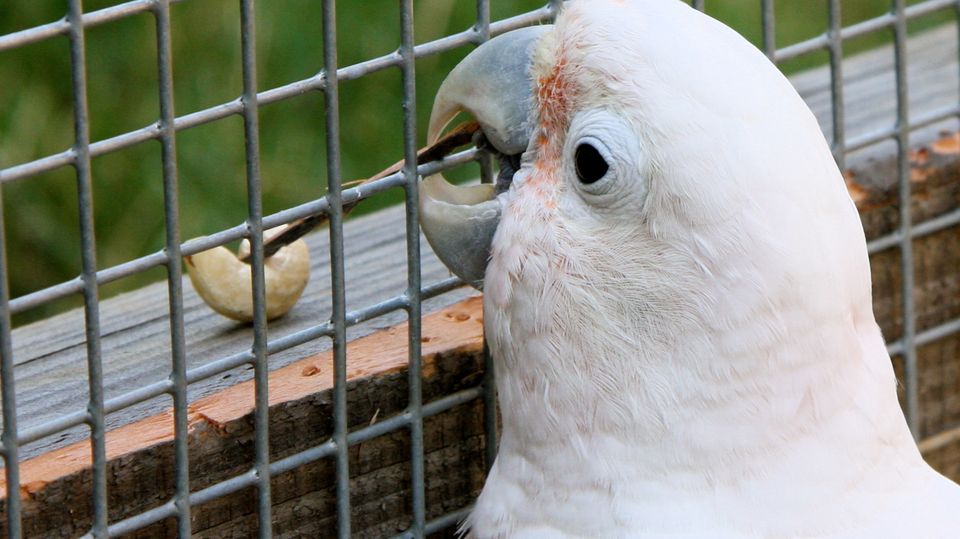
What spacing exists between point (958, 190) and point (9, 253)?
2.01m

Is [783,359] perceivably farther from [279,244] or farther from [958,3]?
[958,3]

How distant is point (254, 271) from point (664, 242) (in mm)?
397

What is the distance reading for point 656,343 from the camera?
4.39ft

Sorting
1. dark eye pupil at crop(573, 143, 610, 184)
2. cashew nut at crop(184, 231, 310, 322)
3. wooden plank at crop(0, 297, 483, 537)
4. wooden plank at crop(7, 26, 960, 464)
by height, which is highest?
dark eye pupil at crop(573, 143, 610, 184)

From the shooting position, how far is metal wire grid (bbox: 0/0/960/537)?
1170 mm

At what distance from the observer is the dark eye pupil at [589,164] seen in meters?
1.33

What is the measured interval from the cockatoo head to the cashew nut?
30 cm

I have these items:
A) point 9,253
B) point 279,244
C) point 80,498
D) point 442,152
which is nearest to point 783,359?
point 442,152

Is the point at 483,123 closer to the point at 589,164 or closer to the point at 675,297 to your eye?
the point at 589,164

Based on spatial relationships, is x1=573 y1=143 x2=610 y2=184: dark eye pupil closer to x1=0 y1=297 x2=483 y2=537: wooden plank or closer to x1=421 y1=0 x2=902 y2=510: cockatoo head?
x1=421 y1=0 x2=902 y2=510: cockatoo head

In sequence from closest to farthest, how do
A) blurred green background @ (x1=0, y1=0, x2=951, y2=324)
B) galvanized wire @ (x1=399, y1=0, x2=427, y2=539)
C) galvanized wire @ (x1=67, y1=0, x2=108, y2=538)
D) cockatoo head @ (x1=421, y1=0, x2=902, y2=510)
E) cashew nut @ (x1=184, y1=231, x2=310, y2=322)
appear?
galvanized wire @ (x1=67, y1=0, x2=108, y2=538)
cockatoo head @ (x1=421, y1=0, x2=902, y2=510)
galvanized wire @ (x1=399, y1=0, x2=427, y2=539)
cashew nut @ (x1=184, y1=231, x2=310, y2=322)
blurred green background @ (x1=0, y1=0, x2=951, y2=324)

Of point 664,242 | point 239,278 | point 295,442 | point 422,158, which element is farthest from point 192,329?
point 664,242

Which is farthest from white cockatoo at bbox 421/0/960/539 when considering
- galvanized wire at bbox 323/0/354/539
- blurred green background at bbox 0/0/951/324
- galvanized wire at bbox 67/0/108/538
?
blurred green background at bbox 0/0/951/324

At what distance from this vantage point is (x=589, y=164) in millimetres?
1345
